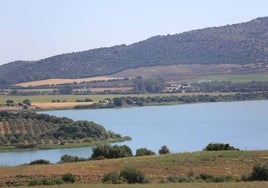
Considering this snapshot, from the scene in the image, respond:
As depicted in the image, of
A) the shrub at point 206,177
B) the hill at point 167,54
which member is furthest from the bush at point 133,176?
the hill at point 167,54

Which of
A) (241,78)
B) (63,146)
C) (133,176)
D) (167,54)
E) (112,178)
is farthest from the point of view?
(167,54)

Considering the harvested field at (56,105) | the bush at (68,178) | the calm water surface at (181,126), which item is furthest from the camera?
the harvested field at (56,105)

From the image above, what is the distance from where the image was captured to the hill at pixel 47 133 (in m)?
60.9

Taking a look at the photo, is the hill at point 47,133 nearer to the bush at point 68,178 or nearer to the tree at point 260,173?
the bush at point 68,178

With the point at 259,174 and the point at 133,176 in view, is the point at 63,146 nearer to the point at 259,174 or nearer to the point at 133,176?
the point at 133,176

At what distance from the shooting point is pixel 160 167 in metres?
24.3

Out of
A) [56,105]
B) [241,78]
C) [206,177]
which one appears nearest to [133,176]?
[206,177]

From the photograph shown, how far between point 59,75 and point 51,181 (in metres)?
147

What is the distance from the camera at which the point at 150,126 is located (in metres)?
71.1

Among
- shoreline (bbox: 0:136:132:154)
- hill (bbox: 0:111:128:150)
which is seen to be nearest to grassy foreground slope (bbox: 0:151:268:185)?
shoreline (bbox: 0:136:132:154)

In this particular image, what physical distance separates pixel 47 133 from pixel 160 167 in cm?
4283

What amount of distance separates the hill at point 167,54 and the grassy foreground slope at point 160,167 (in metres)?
123

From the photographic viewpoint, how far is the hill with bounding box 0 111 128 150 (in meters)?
60.9

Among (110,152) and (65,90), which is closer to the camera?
(110,152)
